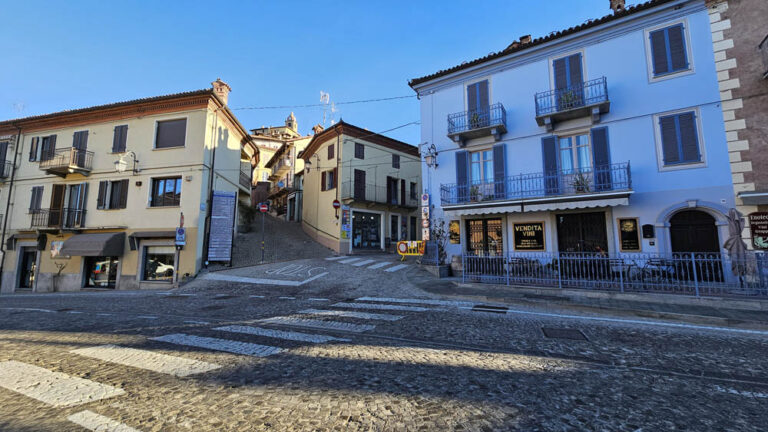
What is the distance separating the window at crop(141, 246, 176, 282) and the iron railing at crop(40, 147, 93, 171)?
643 centimetres

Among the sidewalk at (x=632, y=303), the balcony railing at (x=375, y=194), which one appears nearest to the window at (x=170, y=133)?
the balcony railing at (x=375, y=194)

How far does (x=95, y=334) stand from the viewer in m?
5.89

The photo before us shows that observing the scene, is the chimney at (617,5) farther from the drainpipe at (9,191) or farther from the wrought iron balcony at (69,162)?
the drainpipe at (9,191)

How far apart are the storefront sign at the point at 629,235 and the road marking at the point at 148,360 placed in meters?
13.5

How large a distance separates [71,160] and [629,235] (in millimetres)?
26732

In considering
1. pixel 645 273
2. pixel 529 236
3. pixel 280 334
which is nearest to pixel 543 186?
pixel 529 236

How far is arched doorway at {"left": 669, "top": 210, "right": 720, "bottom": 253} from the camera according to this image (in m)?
10.5

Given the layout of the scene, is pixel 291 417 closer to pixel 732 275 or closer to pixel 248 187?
pixel 732 275

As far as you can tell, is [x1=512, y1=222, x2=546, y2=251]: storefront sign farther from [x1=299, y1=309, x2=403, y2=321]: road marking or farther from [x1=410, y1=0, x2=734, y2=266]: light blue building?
[x1=299, y1=309, x2=403, y2=321]: road marking

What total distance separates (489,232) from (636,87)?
25.7 ft

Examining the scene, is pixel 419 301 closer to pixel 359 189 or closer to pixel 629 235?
pixel 629 235

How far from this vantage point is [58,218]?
17469mm

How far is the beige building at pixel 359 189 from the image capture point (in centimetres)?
2197

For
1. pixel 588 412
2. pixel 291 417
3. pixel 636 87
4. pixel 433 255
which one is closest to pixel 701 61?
pixel 636 87
